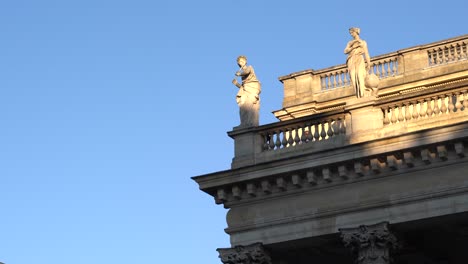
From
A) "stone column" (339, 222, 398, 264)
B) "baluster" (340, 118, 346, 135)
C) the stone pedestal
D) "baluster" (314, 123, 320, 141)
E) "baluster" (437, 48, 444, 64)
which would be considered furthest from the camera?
"baluster" (437, 48, 444, 64)

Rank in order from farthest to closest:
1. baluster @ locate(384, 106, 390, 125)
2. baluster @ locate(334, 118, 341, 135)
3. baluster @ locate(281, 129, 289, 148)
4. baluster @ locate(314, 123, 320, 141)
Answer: baluster @ locate(281, 129, 289, 148)
baluster @ locate(314, 123, 320, 141)
baluster @ locate(334, 118, 341, 135)
baluster @ locate(384, 106, 390, 125)

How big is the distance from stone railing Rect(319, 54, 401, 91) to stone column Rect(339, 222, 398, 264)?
997 centimetres

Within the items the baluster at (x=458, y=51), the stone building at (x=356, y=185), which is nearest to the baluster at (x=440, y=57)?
the baluster at (x=458, y=51)

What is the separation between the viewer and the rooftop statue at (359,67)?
110ft

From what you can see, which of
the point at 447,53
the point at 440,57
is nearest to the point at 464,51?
the point at 447,53

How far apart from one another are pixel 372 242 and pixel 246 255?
3864 millimetres

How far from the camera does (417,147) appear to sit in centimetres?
3083

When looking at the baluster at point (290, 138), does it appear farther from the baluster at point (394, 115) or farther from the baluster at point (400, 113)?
the baluster at point (400, 113)

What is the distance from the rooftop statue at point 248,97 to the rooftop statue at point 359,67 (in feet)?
9.83

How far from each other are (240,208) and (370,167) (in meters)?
4.30

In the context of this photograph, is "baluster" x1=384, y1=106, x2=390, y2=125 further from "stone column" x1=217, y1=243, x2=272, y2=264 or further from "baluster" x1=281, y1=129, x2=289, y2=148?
"stone column" x1=217, y1=243, x2=272, y2=264

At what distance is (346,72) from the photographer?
4106cm

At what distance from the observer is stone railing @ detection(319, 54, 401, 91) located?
4038 cm

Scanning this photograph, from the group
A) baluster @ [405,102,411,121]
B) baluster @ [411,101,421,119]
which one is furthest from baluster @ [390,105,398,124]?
baluster @ [411,101,421,119]
